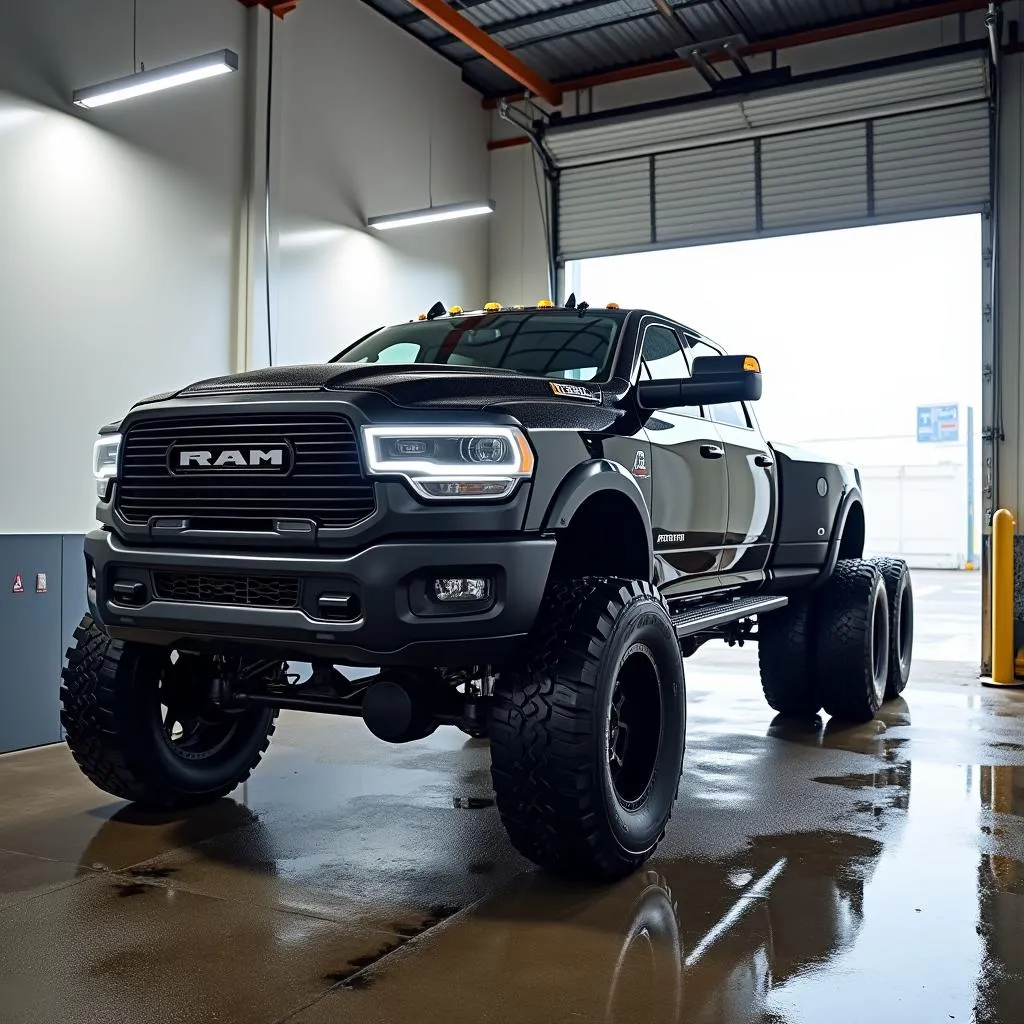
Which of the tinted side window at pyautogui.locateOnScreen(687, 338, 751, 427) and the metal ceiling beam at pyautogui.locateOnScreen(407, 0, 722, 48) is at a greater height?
the metal ceiling beam at pyautogui.locateOnScreen(407, 0, 722, 48)

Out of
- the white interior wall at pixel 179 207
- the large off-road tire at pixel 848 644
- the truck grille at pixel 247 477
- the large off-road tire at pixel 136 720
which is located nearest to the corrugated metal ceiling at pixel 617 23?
the white interior wall at pixel 179 207

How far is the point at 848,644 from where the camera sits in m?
6.03

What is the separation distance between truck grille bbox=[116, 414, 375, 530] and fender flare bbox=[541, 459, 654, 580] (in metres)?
0.56

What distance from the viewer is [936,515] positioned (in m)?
22.9

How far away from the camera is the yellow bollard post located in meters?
7.83

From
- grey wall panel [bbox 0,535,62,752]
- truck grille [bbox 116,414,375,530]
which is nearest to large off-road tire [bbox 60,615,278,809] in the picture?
truck grille [bbox 116,414,375,530]

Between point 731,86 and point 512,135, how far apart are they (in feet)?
7.41

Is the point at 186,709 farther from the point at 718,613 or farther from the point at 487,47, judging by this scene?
the point at 487,47

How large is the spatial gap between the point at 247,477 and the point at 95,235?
3728 mm

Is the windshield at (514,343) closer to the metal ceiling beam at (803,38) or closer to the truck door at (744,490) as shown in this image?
the truck door at (744,490)

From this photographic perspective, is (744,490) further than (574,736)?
Yes

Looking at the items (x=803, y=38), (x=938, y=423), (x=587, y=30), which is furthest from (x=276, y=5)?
(x=938, y=423)

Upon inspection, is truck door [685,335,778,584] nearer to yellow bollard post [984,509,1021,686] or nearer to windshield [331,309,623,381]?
windshield [331,309,623,381]

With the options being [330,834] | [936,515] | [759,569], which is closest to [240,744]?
[330,834]
